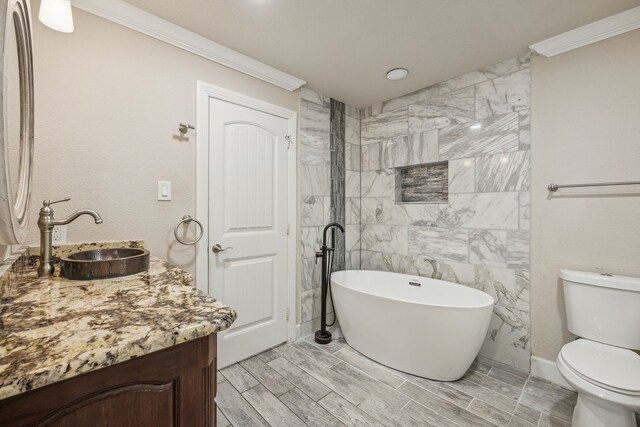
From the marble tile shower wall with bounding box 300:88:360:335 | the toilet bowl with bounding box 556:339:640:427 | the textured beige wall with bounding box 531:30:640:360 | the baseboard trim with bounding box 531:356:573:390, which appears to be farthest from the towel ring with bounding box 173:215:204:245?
the baseboard trim with bounding box 531:356:573:390

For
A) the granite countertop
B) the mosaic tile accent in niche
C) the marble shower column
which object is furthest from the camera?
the marble shower column

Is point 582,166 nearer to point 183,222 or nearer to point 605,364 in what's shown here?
point 605,364

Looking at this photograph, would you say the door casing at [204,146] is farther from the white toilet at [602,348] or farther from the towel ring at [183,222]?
the white toilet at [602,348]

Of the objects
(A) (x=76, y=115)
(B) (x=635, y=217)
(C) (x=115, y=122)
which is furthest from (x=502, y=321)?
(A) (x=76, y=115)

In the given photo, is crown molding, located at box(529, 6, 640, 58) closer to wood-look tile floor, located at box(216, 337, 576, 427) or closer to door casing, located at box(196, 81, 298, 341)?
door casing, located at box(196, 81, 298, 341)

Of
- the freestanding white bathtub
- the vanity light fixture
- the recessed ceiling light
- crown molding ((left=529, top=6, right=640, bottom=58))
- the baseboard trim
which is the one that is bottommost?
the baseboard trim

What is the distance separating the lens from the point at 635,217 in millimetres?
1678

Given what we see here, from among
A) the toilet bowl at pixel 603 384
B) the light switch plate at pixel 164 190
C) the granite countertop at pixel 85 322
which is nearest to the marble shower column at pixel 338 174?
the light switch plate at pixel 164 190

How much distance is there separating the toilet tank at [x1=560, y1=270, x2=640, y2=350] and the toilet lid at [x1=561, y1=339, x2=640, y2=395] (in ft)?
0.23

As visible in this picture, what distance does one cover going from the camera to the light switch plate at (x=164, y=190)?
5.90 feet

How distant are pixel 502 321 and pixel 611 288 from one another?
0.75 m

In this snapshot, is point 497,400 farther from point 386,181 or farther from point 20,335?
point 20,335

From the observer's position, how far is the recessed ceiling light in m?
2.35

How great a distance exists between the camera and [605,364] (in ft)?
4.61
